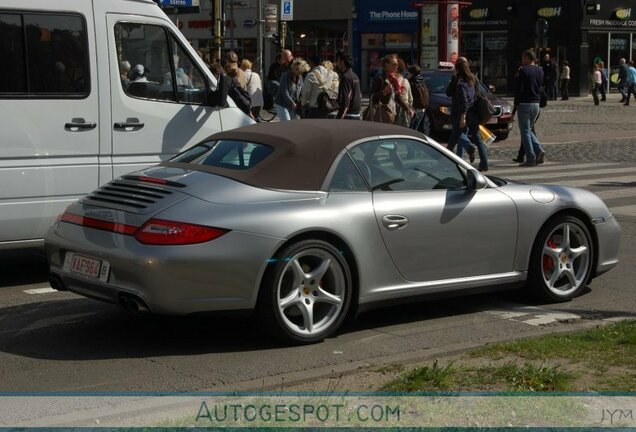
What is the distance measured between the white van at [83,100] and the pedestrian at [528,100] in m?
10.4

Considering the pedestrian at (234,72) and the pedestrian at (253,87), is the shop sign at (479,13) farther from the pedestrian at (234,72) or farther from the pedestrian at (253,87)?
the pedestrian at (234,72)

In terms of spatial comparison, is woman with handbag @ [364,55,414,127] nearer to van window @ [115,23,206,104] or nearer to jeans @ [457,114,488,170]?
jeans @ [457,114,488,170]

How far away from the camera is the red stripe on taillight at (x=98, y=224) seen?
695 cm

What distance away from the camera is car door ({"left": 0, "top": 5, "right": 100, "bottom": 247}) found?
29.4ft

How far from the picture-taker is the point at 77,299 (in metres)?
8.70

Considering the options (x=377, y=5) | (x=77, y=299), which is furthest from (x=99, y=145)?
(x=377, y=5)

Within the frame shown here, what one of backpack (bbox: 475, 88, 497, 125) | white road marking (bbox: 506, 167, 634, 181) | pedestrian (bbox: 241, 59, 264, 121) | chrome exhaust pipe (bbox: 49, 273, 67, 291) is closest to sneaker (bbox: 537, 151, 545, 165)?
white road marking (bbox: 506, 167, 634, 181)

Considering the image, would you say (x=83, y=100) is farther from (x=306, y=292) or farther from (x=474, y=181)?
(x=474, y=181)

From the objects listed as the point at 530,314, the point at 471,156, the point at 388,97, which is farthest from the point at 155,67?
the point at 471,156

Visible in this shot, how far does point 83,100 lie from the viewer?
9336 millimetres

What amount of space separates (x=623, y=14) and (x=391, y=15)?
10.4 m

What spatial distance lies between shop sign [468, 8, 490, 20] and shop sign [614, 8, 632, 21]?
5.43m

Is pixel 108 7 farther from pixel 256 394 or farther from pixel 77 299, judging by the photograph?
pixel 256 394

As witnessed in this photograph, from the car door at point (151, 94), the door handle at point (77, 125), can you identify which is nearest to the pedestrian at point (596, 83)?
the car door at point (151, 94)
